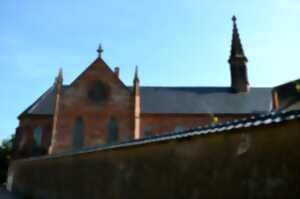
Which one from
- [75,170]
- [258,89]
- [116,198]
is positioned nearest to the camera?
[116,198]

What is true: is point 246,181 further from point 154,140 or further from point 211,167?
point 154,140

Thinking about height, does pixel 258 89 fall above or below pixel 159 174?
above

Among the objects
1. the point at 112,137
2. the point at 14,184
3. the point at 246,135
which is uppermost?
the point at 112,137

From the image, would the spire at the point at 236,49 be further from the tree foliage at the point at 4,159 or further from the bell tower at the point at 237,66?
the tree foliage at the point at 4,159

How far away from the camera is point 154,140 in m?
8.54

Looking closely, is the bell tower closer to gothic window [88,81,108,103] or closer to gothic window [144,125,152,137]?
gothic window [144,125,152,137]

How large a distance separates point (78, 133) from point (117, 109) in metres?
4.21

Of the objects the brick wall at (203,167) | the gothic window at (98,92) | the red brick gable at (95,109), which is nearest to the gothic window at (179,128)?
the red brick gable at (95,109)

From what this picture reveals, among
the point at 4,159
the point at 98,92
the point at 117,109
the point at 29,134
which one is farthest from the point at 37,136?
the point at 4,159

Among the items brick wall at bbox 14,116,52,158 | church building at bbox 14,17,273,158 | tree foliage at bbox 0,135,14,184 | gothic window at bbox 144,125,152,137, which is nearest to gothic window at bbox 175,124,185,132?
church building at bbox 14,17,273,158

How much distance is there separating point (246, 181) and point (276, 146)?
3.07 feet

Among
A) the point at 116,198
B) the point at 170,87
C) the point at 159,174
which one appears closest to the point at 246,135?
the point at 159,174

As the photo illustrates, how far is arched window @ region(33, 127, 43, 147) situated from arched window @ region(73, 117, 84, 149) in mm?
6346

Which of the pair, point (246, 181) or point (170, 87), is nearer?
point (246, 181)
